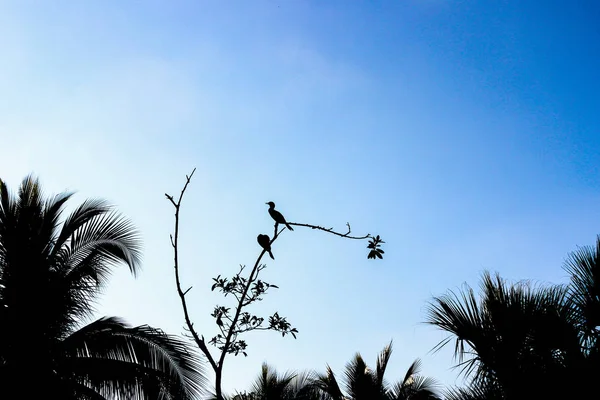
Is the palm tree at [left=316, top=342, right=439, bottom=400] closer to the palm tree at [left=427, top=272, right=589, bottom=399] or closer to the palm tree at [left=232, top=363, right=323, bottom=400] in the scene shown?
the palm tree at [left=232, top=363, right=323, bottom=400]

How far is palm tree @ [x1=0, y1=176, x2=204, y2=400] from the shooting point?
7.95 metres

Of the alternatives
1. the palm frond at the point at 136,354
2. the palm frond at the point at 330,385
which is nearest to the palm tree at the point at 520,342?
the palm frond at the point at 136,354

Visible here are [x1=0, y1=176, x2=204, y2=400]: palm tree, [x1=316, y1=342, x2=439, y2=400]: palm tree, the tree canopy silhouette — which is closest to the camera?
the tree canopy silhouette

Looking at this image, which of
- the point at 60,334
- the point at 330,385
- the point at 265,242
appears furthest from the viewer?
the point at 330,385

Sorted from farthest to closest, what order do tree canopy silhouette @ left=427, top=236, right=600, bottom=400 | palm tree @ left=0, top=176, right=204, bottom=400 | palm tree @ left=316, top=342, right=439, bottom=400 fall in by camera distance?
palm tree @ left=316, top=342, right=439, bottom=400 → palm tree @ left=0, top=176, right=204, bottom=400 → tree canopy silhouette @ left=427, top=236, right=600, bottom=400

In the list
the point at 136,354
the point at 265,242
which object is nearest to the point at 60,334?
the point at 136,354

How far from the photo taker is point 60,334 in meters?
8.68

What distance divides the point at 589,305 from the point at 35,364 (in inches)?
311

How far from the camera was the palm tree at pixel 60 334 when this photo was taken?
7.95 metres

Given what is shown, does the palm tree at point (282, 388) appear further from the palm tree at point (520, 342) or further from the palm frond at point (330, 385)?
the palm tree at point (520, 342)

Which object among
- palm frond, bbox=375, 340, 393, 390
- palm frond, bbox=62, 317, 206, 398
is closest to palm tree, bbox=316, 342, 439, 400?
palm frond, bbox=375, 340, 393, 390

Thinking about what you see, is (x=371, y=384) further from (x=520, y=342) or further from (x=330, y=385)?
(x=520, y=342)

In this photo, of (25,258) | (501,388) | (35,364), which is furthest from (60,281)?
(501,388)

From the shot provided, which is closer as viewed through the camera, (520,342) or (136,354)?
(520,342)
